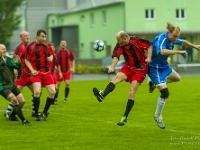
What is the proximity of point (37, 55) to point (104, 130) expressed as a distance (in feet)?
10.6

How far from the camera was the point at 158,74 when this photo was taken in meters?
13.9

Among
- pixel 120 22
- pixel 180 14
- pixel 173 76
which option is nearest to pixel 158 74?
pixel 173 76

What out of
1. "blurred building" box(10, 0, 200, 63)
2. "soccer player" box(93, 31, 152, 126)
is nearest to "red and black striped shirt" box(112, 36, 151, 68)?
"soccer player" box(93, 31, 152, 126)

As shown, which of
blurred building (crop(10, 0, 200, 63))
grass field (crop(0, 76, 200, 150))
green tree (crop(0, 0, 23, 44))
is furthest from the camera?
green tree (crop(0, 0, 23, 44))

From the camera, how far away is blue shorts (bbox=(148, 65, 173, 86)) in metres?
13.8

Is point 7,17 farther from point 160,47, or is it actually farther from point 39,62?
point 160,47

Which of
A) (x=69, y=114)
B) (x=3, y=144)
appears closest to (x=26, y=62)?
(x=69, y=114)

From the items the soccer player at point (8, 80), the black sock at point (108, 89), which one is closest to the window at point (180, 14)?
the soccer player at point (8, 80)

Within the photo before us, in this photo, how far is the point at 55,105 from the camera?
72.0 feet

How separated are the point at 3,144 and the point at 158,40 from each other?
13.0ft

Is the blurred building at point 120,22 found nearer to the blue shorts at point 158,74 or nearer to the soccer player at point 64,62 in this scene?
the soccer player at point 64,62

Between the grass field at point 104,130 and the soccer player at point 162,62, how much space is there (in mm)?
630

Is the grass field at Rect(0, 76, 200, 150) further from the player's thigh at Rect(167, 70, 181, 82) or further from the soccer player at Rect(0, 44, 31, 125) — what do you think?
the player's thigh at Rect(167, 70, 181, 82)

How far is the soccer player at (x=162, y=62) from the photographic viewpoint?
1343cm
